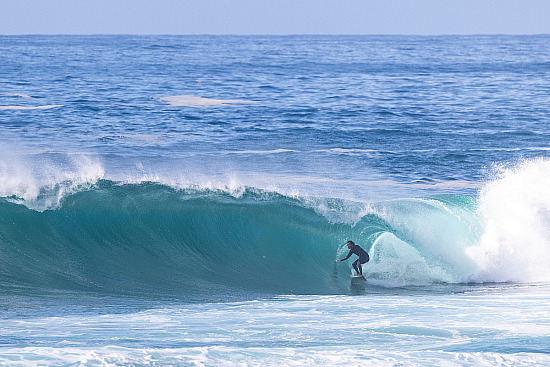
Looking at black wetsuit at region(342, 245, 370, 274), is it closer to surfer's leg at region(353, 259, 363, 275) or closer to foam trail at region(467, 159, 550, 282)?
surfer's leg at region(353, 259, 363, 275)

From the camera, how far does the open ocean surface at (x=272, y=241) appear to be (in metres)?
6.77

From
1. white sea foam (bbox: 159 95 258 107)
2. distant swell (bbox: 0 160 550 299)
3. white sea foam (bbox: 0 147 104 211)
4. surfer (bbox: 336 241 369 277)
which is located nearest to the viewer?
distant swell (bbox: 0 160 550 299)

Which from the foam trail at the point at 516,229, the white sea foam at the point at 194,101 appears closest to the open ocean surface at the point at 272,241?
the foam trail at the point at 516,229

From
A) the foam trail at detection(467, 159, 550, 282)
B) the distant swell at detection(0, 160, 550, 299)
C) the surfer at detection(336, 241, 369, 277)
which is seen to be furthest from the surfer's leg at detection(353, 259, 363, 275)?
the foam trail at detection(467, 159, 550, 282)

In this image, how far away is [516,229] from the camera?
1174 cm

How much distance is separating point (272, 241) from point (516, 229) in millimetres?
4246

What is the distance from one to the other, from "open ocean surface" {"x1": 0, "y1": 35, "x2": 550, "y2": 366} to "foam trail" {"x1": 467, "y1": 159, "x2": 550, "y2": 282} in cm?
4

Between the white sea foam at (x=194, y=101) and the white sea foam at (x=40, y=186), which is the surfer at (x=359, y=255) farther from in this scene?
the white sea foam at (x=194, y=101)

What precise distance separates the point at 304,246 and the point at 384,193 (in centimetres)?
444

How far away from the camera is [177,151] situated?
20.9 meters

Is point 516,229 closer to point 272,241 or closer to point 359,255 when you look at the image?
point 359,255

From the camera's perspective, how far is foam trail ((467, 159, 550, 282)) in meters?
11.0

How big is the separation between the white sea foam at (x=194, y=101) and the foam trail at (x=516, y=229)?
1953 centimetres

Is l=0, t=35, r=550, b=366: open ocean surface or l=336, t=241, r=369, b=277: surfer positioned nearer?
l=0, t=35, r=550, b=366: open ocean surface
